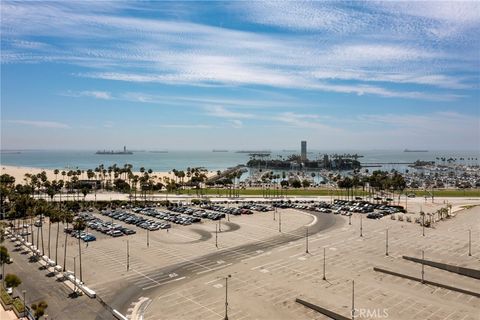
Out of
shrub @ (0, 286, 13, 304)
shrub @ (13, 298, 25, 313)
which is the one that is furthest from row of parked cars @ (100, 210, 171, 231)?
shrub @ (13, 298, 25, 313)

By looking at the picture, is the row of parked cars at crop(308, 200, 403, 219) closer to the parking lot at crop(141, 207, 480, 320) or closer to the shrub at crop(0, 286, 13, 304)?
the parking lot at crop(141, 207, 480, 320)

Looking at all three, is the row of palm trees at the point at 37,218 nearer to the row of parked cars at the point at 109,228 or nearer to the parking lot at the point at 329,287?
the row of parked cars at the point at 109,228

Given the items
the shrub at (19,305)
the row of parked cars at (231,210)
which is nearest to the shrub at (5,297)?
the shrub at (19,305)

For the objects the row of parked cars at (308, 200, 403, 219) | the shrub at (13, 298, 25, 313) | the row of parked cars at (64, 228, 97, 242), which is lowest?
the shrub at (13, 298, 25, 313)

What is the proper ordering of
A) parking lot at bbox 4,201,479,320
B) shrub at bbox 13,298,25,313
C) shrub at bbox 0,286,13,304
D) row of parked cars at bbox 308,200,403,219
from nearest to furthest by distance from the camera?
1. parking lot at bbox 4,201,479,320
2. shrub at bbox 13,298,25,313
3. shrub at bbox 0,286,13,304
4. row of parked cars at bbox 308,200,403,219

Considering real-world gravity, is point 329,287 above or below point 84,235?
above

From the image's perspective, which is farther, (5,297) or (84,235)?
(84,235)

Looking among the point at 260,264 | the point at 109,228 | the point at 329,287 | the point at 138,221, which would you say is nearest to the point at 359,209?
the point at 260,264

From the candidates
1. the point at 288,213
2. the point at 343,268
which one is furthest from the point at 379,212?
the point at 343,268

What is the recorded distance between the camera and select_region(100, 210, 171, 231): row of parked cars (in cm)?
6625

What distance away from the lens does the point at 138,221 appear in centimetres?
7138

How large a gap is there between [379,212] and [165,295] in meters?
60.1

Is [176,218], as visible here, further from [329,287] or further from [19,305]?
[329,287]

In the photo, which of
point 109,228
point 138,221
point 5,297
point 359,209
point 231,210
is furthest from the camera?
point 359,209
